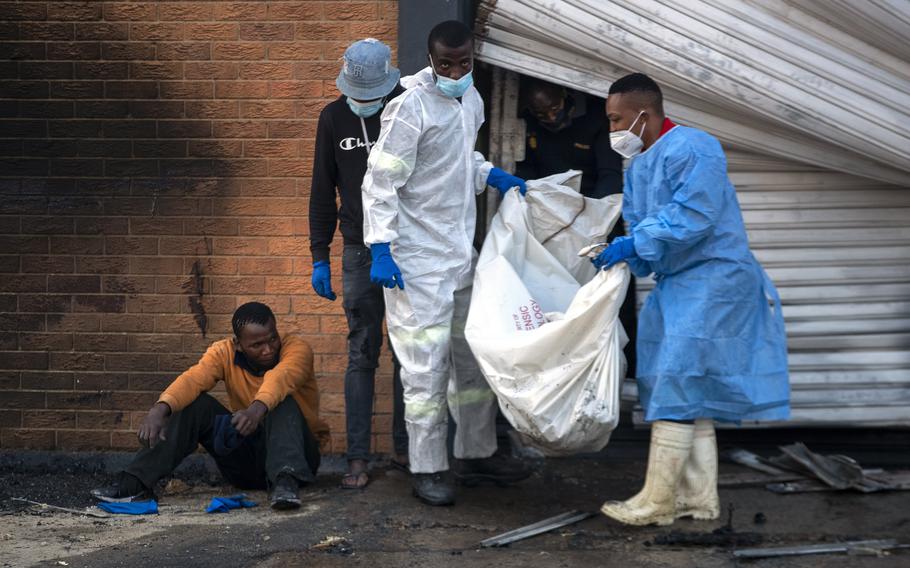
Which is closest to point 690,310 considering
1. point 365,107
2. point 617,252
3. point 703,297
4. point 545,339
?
point 703,297

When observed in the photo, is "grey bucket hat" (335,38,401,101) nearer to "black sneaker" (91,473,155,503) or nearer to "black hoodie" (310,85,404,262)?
"black hoodie" (310,85,404,262)

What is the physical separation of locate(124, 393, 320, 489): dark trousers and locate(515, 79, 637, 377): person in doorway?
177 centimetres

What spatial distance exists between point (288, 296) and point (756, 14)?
2.57m

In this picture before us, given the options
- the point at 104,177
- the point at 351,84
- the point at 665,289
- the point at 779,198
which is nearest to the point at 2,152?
the point at 104,177

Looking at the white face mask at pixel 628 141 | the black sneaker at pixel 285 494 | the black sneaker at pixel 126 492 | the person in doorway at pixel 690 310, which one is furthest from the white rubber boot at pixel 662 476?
the black sneaker at pixel 126 492

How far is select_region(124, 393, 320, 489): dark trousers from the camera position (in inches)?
201

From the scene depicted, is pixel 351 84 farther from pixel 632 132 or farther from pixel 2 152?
pixel 2 152

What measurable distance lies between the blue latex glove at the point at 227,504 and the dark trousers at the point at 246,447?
138 millimetres

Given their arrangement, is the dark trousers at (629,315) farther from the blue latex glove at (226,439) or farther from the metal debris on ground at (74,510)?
the metal debris on ground at (74,510)

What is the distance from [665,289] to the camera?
4824 millimetres

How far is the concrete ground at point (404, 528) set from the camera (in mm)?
4340

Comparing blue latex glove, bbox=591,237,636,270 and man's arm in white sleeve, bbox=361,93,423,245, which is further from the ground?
man's arm in white sleeve, bbox=361,93,423,245

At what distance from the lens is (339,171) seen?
5324mm

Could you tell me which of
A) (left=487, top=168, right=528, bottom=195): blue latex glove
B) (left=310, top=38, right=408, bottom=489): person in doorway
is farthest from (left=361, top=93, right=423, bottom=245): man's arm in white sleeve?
(left=487, top=168, right=528, bottom=195): blue latex glove
